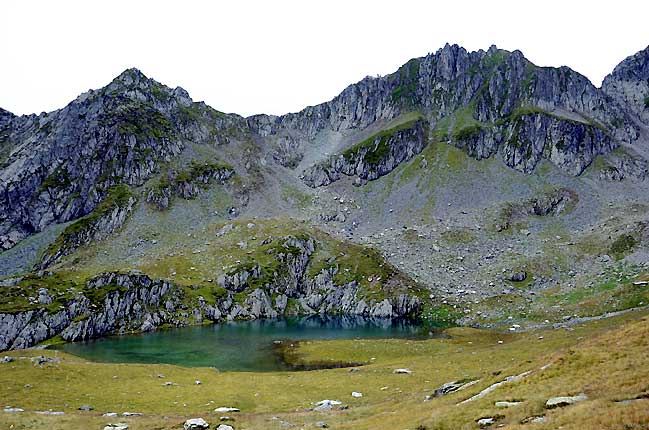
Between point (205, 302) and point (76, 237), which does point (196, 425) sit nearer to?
point (205, 302)

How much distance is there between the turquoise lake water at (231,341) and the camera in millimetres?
89000

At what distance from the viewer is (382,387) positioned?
5678 cm

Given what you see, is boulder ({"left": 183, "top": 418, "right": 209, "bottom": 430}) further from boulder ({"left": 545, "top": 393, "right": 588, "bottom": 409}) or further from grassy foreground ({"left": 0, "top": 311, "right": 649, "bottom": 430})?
boulder ({"left": 545, "top": 393, "right": 588, "bottom": 409})

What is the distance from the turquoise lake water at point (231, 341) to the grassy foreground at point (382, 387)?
8.08 m

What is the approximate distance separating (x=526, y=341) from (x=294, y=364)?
1682 inches

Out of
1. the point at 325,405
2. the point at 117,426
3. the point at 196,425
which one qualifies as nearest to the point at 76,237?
the point at 117,426

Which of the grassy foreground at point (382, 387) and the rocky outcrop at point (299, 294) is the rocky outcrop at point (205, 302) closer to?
the rocky outcrop at point (299, 294)

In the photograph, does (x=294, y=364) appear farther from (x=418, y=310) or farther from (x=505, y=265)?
(x=505, y=265)

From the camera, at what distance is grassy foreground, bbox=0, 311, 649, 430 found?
992 inches

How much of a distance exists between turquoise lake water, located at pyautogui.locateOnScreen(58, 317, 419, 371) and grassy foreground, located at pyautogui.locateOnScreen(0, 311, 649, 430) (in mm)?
8081

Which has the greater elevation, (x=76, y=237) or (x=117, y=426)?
(x=76, y=237)

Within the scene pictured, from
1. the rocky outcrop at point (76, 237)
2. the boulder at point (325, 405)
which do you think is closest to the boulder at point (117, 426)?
the boulder at point (325, 405)

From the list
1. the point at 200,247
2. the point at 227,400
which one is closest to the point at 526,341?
the point at 227,400

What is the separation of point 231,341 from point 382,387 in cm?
6026
